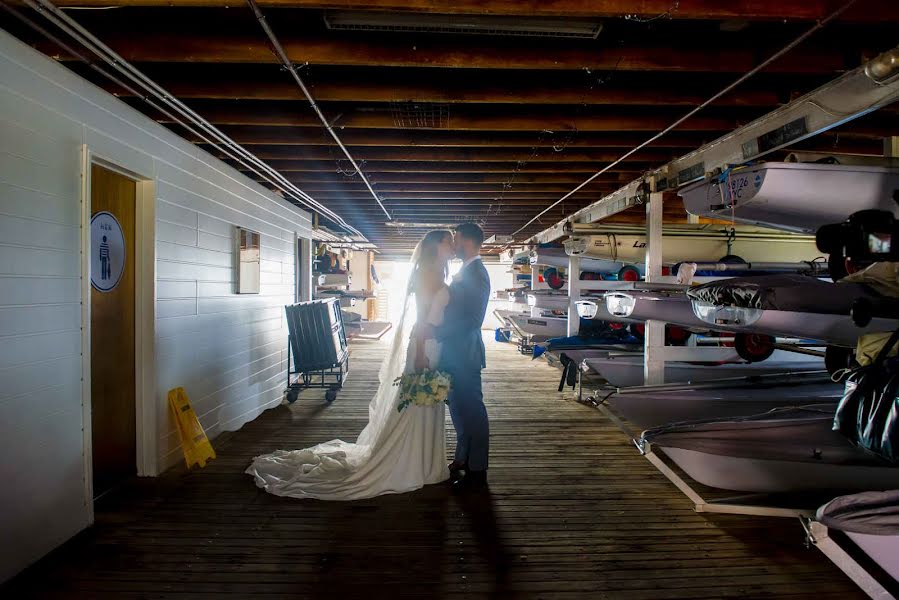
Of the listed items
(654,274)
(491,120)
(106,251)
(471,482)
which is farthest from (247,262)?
(654,274)

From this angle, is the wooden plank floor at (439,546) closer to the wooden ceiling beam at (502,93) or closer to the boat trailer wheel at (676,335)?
the wooden ceiling beam at (502,93)

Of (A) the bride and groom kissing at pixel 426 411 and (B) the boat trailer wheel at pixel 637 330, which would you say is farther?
(B) the boat trailer wheel at pixel 637 330

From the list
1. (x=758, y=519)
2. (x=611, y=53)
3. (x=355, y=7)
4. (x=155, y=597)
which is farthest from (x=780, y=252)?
(x=155, y=597)

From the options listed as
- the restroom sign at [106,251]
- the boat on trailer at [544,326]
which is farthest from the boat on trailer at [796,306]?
the boat on trailer at [544,326]

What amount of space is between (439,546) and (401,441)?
2.88ft

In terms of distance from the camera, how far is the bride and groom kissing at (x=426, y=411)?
330 cm

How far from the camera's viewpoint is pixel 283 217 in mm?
6445

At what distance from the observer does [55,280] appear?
249 cm

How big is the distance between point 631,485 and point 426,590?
76.7 inches

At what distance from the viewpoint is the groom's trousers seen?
341 cm

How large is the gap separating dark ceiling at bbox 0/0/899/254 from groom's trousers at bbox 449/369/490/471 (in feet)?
6.84

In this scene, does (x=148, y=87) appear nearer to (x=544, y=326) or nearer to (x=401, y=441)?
(x=401, y=441)

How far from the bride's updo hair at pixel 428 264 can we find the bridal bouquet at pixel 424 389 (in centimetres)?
68

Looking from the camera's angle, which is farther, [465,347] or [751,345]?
[751,345]
